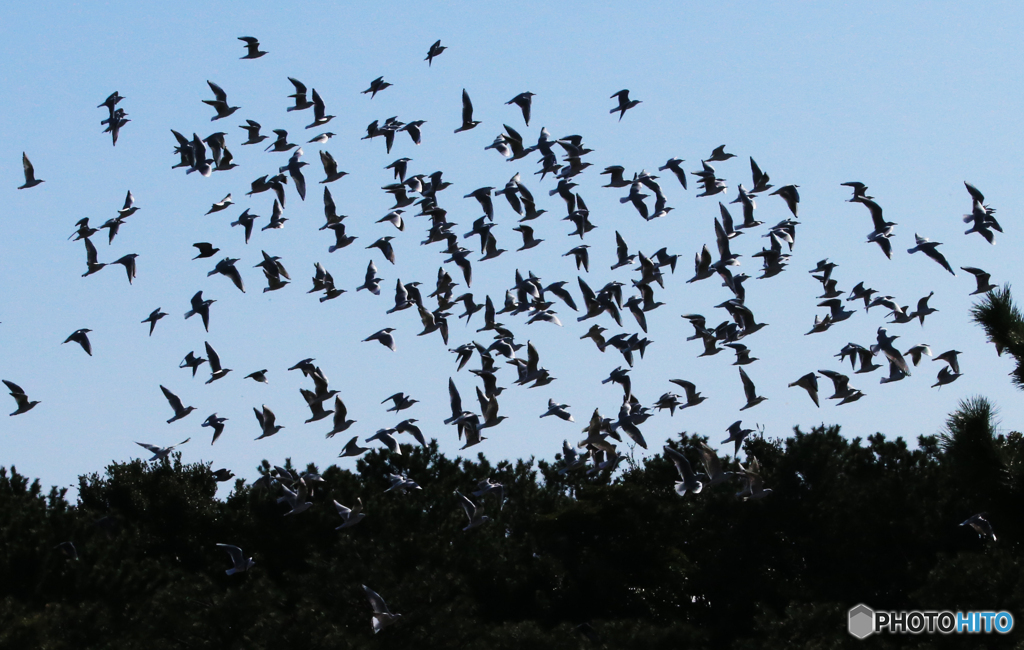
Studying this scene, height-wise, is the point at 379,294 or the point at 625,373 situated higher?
the point at 379,294

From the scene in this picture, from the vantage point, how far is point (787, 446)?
179 ft

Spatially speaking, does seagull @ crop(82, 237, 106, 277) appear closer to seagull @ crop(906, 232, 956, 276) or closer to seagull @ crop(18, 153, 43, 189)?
seagull @ crop(18, 153, 43, 189)

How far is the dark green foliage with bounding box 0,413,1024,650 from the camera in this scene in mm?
41500

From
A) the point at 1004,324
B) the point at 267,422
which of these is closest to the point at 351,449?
the point at 267,422

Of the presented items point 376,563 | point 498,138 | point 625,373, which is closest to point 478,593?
point 376,563

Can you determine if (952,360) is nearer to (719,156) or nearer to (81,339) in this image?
(719,156)

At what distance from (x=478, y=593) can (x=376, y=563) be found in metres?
10.0

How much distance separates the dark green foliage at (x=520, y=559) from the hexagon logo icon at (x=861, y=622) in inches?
22.3

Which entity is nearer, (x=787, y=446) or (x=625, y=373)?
(x=625, y=373)

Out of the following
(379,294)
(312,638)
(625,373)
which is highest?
(379,294)

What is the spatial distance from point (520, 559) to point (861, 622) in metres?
16.9

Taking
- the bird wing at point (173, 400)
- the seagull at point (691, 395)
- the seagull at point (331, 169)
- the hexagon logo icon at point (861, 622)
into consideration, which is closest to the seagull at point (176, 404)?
the bird wing at point (173, 400)

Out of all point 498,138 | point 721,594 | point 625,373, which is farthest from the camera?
point 721,594

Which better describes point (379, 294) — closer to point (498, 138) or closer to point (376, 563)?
point (498, 138)
